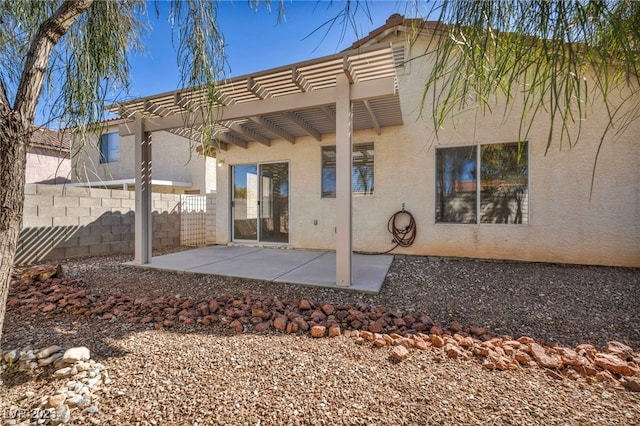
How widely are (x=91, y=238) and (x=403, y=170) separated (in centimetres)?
733

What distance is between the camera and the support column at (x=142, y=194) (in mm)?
5074

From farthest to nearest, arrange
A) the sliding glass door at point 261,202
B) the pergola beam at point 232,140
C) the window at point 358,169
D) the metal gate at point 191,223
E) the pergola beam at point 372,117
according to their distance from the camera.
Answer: the metal gate at point 191,223, the sliding glass door at point 261,202, the pergola beam at point 232,140, the window at point 358,169, the pergola beam at point 372,117

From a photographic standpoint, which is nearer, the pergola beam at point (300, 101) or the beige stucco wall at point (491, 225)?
the pergola beam at point (300, 101)

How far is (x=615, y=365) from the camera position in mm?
1942

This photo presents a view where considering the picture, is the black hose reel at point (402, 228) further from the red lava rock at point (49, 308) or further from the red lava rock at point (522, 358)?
the red lava rock at point (49, 308)

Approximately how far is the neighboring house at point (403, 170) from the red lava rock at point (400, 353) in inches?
70.3

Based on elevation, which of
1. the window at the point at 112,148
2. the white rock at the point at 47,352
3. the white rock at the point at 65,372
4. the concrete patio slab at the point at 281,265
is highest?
the window at the point at 112,148

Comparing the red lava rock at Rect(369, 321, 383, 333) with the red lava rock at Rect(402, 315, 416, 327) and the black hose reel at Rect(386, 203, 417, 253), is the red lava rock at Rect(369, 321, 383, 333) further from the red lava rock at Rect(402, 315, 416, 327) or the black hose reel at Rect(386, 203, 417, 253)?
the black hose reel at Rect(386, 203, 417, 253)

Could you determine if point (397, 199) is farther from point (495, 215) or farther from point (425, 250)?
point (495, 215)

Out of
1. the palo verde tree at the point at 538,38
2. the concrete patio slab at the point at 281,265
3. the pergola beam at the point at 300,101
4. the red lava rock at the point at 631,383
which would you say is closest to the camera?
the palo verde tree at the point at 538,38

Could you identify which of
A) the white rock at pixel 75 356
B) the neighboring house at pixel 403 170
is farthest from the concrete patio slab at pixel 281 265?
the white rock at pixel 75 356

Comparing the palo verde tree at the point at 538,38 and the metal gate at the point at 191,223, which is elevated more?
the palo verde tree at the point at 538,38

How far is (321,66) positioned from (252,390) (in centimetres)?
355

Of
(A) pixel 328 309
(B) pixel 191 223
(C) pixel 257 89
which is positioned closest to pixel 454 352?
(A) pixel 328 309
